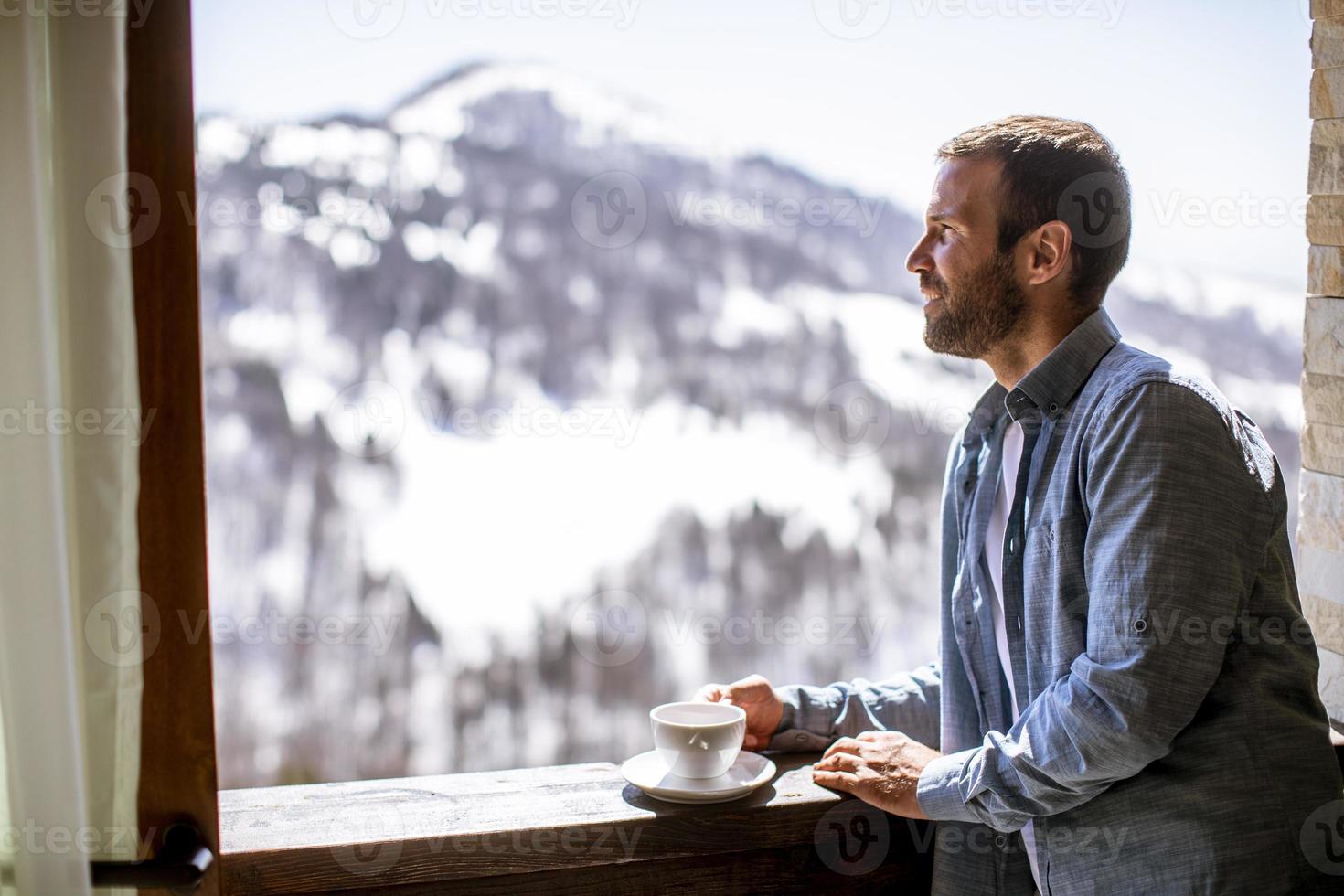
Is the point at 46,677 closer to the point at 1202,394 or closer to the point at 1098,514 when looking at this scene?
the point at 1098,514

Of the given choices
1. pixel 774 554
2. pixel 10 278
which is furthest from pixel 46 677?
pixel 774 554

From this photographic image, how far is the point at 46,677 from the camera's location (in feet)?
3.19

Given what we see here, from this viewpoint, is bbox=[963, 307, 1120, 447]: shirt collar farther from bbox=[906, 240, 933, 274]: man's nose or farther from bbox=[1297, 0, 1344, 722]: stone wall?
bbox=[1297, 0, 1344, 722]: stone wall

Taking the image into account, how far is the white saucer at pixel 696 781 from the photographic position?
4.86ft

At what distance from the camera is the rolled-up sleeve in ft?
4.15

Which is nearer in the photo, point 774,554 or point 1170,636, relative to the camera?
point 1170,636

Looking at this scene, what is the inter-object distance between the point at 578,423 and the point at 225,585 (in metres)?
0.82

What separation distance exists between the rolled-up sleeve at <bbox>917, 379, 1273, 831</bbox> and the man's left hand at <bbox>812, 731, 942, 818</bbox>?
5.0 inches
